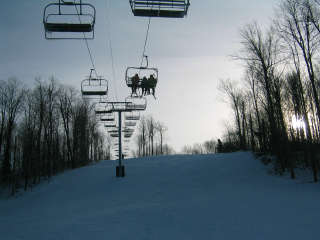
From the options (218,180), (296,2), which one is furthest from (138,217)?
(296,2)

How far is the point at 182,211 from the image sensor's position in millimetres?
9125

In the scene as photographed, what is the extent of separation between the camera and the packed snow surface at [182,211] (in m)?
6.78

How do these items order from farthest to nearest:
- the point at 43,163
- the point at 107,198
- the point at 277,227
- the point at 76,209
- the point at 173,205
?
the point at 43,163
the point at 107,198
the point at 76,209
the point at 173,205
the point at 277,227

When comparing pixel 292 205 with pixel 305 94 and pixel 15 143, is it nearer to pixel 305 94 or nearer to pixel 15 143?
Answer: pixel 305 94

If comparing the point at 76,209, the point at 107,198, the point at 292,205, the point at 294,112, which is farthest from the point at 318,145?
the point at 76,209

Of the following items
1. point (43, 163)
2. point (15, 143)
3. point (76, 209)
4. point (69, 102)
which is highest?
point (69, 102)

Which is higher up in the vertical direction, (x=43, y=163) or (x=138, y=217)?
(x=43, y=163)

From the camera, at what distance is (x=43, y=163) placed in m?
29.4

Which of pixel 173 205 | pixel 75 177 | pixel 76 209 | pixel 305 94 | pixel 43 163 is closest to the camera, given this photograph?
pixel 173 205

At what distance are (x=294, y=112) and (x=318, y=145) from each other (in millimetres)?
3772

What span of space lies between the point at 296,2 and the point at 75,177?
22831 mm

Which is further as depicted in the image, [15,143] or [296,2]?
[15,143]

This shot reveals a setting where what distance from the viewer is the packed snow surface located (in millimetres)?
6779

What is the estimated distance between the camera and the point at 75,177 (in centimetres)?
2238
